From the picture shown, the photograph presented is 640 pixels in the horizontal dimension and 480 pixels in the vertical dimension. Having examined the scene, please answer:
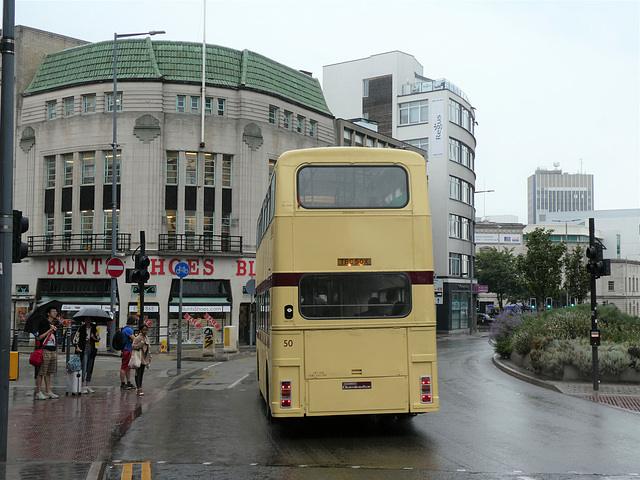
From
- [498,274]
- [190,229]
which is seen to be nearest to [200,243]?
→ [190,229]

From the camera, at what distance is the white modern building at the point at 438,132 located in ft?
203

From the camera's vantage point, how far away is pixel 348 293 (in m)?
10.7

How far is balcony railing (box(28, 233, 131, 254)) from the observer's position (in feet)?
130

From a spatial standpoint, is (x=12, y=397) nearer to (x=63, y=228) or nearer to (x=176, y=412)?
(x=176, y=412)

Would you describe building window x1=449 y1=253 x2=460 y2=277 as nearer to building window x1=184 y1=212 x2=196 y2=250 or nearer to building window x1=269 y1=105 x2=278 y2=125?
building window x1=269 y1=105 x2=278 y2=125

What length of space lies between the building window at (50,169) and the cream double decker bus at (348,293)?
35.5 meters

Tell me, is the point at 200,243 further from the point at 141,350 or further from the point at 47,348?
the point at 47,348

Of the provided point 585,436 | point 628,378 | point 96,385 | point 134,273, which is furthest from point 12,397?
point 628,378

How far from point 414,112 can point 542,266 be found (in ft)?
98.0

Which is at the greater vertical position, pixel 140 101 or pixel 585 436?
pixel 140 101

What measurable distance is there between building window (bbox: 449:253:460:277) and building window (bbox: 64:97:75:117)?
3498cm

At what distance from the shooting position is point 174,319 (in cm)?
3941

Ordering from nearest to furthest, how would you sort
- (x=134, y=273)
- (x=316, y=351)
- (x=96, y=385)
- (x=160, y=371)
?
(x=316, y=351), (x=96, y=385), (x=134, y=273), (x=160, y=371)

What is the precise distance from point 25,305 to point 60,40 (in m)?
18.3
